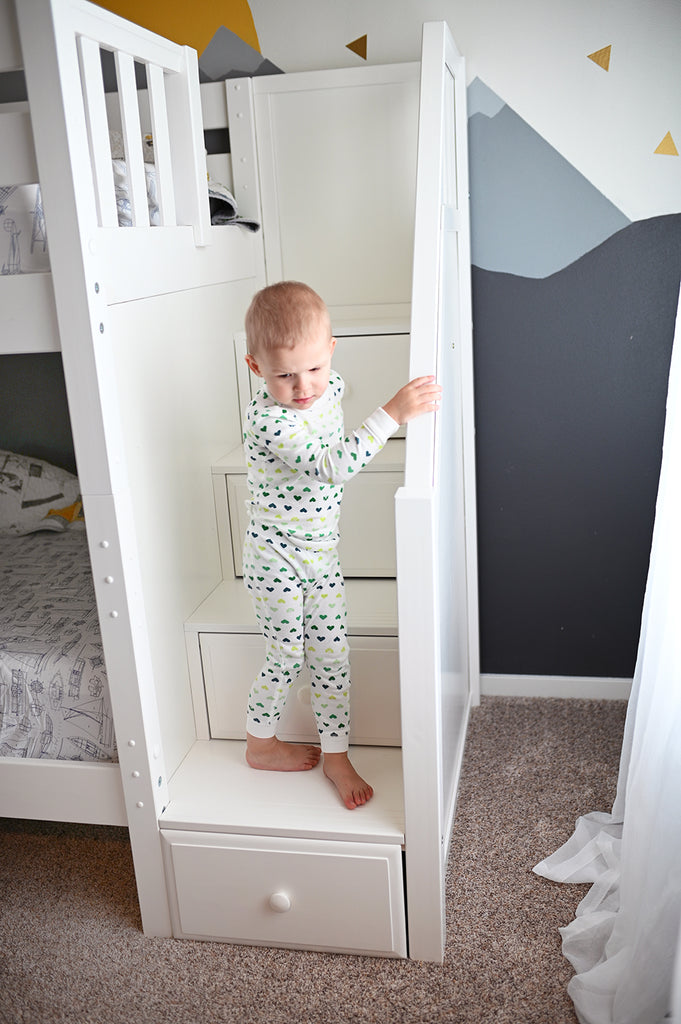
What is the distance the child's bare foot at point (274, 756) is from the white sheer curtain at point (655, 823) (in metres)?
0.60

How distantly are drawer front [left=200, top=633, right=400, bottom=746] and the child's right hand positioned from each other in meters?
0.51

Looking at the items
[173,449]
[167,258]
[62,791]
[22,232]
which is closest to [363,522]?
[173,449]

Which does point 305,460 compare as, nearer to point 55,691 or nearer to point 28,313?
point 28,313

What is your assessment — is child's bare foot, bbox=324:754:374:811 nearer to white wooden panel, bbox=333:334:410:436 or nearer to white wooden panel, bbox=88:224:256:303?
white wooden panel, bbox=333:334:410:436

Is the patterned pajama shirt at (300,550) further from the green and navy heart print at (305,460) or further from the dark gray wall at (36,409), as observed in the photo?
the dark gray wall at (36,409)

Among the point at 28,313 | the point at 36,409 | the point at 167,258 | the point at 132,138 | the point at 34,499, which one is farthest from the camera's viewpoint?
the point at 36,409

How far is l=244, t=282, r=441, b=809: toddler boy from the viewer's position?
1.48 meters

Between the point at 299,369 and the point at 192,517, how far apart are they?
0.51 m

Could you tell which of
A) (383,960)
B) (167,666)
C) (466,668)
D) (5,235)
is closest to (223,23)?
(5,235)

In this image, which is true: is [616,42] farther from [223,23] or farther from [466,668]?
[466,668]

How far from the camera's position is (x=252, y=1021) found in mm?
1527

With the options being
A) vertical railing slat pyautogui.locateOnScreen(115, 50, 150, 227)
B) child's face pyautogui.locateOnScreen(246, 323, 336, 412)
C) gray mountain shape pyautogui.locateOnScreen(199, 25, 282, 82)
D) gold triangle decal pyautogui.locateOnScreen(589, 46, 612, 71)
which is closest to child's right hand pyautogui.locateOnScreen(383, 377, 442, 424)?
child's face pyautogui.locateOnScreen(246, 323, 336, 412)

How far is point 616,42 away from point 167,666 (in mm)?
1661

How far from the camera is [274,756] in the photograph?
5.79ft
